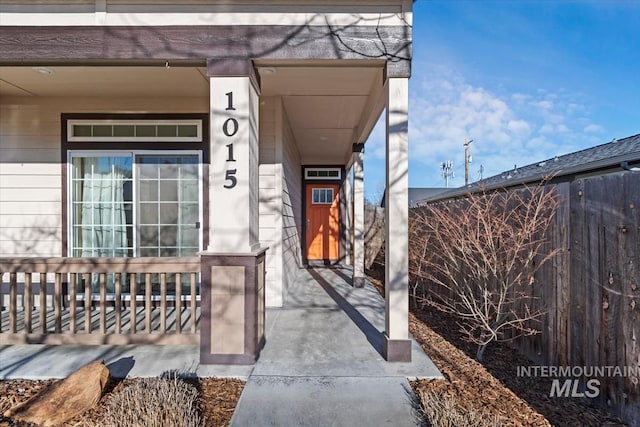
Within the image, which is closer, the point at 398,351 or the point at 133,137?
the point at 398,351

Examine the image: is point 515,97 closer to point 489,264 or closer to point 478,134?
point 478,134

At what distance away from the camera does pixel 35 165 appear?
4500mm

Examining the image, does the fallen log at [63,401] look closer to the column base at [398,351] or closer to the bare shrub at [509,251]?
the column base at [398,351]

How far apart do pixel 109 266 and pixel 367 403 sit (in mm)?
2660

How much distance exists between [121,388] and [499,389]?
280 cm

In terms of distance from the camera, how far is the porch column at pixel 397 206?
3018 millimetres

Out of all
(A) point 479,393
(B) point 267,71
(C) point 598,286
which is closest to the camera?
(C) point 598,286

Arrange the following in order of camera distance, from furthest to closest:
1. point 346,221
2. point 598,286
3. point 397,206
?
point 346,221 → point 397,206 → point 598,286

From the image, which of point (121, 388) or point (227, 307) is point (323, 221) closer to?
point (227, 307)

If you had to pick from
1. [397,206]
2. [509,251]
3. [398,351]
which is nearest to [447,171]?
[509,251]

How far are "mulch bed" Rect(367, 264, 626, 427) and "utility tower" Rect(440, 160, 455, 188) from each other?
33883 millimetres

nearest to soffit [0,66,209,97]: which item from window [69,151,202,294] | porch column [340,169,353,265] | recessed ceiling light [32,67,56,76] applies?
recessed ceiling light [32,67,56,76]

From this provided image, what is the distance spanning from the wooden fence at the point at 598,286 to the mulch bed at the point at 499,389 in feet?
0.61

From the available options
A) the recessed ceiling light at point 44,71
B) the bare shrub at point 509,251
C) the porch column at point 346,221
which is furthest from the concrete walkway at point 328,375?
the porch column at point 346,221
